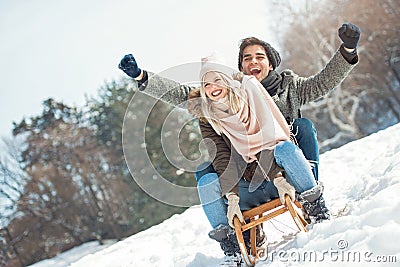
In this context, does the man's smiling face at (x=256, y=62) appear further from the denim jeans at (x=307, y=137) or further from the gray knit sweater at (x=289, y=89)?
the denim jeans at (x=307, y=137)

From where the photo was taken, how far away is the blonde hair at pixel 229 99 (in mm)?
2447

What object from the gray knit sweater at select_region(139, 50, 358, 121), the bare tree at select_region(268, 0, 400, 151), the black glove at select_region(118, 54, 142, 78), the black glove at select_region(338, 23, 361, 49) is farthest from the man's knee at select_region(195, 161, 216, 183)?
the bare tree at select_region(268, 0, 400, 151)

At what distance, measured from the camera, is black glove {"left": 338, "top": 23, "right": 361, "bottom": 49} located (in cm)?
243

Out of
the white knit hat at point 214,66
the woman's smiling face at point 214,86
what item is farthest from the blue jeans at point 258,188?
the white knit hat at point 214,66

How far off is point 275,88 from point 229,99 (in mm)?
413

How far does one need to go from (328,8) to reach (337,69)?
49.8 ft

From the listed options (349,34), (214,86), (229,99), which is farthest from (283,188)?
(349,34)

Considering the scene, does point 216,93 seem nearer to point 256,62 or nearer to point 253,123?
point 253,123

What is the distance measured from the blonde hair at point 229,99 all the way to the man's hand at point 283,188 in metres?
0.43

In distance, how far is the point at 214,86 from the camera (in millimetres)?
2502

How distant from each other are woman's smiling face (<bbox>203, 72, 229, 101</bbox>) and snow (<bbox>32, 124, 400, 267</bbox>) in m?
0.85

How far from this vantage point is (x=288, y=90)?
2.77 m

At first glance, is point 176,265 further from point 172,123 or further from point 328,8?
point 328,8

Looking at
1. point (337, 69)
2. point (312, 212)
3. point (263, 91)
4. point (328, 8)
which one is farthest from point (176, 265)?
point (328, 8)
